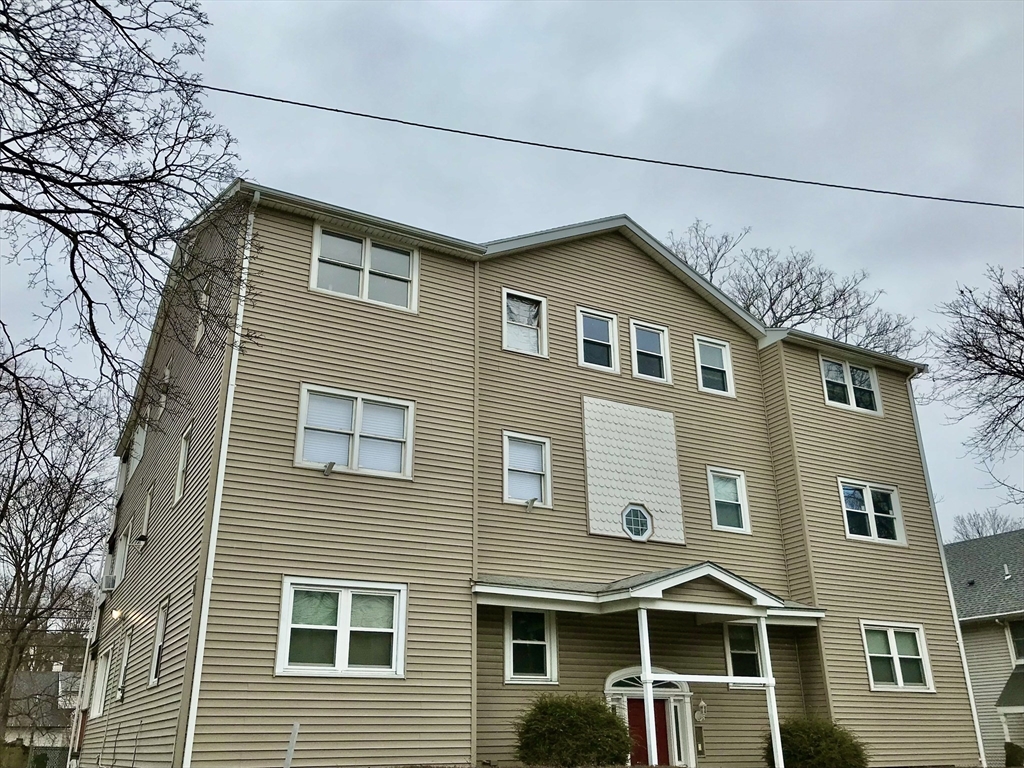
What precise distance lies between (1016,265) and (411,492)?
15.9m

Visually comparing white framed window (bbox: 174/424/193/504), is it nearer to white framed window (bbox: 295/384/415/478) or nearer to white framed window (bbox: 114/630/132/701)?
white framed window (bbox: 295/384/415/478)

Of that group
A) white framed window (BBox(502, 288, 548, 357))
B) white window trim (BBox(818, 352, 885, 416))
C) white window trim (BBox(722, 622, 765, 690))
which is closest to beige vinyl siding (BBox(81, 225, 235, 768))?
white framed window (BBox(502, 288, 548, 357))

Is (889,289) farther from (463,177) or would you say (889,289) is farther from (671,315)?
(463,177)

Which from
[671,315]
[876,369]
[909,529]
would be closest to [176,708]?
[671,315]

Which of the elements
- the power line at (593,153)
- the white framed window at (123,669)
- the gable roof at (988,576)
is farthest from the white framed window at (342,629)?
the gable roof at (988,576)

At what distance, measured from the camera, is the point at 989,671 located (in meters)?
26.8

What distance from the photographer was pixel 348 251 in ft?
50.5

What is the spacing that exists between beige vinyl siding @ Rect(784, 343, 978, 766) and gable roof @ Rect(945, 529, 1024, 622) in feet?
28.8

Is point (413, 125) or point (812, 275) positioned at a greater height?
point (812, 275)

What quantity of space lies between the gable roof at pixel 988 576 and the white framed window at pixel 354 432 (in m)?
20.9

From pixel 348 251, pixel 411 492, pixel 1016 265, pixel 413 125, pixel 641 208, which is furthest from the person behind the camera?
pixel 641 208

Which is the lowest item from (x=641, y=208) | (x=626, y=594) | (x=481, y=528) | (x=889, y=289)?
(x=626, y=594)

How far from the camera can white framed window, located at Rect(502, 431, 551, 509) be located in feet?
52.0

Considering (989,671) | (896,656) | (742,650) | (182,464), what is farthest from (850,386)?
(182,464)
